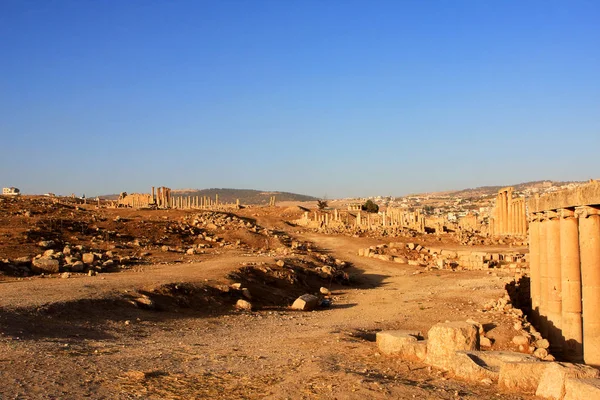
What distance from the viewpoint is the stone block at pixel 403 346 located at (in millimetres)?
11328

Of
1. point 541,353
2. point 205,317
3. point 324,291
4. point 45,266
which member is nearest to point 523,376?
point 541,353

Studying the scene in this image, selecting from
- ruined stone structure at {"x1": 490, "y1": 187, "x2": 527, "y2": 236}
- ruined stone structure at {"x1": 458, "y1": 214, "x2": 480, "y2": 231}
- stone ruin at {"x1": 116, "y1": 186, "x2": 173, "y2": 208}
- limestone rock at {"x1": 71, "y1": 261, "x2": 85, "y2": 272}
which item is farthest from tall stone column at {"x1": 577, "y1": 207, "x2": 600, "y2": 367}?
stone ruin at {"x1": 116, "y1": 186, "x2": 173, "y2": 208}

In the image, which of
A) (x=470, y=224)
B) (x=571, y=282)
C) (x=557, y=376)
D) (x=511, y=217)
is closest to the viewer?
(x=557, y=376)

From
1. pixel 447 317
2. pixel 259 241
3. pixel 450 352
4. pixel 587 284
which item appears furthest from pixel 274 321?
pixel 259 241

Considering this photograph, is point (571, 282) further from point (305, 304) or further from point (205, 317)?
point (205, 317)

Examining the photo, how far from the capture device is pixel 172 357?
10.9 meters

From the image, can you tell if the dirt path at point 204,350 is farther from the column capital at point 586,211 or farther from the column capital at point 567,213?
the column capital at point 586,211

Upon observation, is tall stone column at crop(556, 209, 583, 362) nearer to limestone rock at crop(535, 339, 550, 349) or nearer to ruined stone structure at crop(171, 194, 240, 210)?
limestone rock at crop(535, 339, 550, 349)

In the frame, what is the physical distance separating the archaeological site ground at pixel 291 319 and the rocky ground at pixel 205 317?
0.06 meters

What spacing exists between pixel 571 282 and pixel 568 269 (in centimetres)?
31

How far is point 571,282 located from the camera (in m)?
14.0

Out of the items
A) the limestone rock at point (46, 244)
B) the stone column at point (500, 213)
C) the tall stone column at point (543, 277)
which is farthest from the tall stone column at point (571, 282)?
the stone column at point (500, 213)

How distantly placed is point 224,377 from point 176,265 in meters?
15.9

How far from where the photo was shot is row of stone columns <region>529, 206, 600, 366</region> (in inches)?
489
